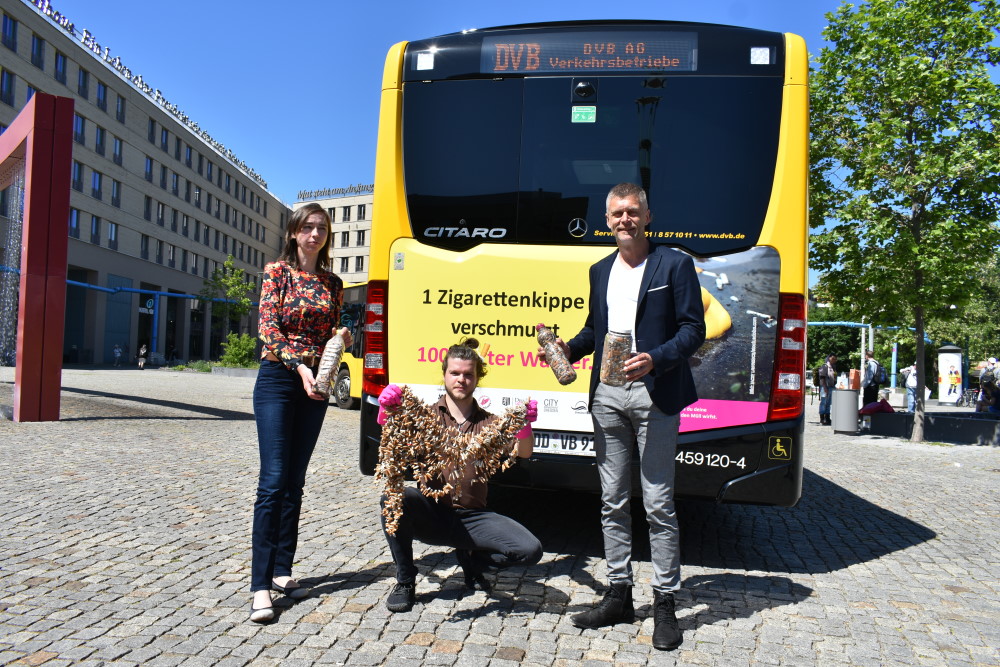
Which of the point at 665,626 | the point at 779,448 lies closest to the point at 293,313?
the point at 665,626

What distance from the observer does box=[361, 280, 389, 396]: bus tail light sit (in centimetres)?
477

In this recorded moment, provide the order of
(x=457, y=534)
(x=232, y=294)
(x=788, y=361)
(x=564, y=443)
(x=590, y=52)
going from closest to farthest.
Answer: (x=457, y=534) < (x=788, y=361) < (x=564, y=443) < (x=590, y=52) < (x=232, y=294)

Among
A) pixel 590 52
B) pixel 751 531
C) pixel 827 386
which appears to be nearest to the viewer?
pixel 590 52

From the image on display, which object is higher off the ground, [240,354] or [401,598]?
[240,354]

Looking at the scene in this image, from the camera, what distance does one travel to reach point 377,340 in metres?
4.79

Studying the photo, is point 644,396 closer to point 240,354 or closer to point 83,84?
point 240,354

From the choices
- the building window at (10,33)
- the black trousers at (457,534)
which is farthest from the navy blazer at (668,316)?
the building window at (10,33)

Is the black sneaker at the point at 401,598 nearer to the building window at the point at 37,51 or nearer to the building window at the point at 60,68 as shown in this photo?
the building window at the point at 37,51

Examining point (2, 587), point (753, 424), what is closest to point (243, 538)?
point (2, 587)

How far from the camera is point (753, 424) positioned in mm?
4332

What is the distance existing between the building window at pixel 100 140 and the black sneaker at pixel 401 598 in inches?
1831

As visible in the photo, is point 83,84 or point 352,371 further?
point 83,84

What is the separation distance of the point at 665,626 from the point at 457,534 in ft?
3.30

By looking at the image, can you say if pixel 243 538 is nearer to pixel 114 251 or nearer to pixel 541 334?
pixel 541 334
